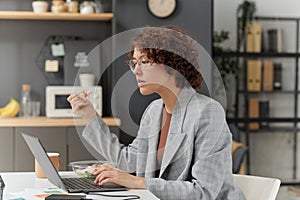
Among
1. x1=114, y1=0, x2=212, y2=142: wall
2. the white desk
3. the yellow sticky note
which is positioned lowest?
the white desk

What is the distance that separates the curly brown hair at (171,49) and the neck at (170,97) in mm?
35

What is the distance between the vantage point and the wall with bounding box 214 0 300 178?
538 cm

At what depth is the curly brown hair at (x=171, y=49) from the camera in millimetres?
2469

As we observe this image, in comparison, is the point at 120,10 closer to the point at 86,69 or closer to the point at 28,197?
the point at 86,69

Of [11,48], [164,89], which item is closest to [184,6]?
[11,48]

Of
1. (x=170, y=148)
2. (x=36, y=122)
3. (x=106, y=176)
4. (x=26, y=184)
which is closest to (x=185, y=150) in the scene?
(x=170, y=148)

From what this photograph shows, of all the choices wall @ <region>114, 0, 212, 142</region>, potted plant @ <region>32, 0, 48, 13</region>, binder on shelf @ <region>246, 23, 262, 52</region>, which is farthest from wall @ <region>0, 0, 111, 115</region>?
binder on shelf @ <region>246, 23, 262, 52</region>

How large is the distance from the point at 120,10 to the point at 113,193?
292cm

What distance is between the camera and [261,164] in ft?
18.0

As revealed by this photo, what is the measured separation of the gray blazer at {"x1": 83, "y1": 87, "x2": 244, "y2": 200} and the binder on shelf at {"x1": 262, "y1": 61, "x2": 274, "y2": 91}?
2.85 metres

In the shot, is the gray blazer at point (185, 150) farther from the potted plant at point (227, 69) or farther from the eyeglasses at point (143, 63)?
the potted plant at point (227, 69)

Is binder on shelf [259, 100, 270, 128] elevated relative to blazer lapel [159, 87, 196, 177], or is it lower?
lower

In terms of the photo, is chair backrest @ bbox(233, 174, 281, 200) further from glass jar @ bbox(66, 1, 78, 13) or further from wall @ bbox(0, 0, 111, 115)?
wall @ bbox(0, 0, 111, 115)

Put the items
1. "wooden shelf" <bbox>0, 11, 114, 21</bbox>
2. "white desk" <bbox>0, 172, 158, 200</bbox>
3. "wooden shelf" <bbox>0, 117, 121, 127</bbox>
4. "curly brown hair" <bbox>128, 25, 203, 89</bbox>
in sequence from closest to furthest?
"white desk" <bbox>0, 172, 158, 200</bbox>
"curly brown hair" <bbox>128, 25, 203, 89</bbox>
"wooden shelf" <bbox>0, 117, 121, 127</bbox>
"wooden shelf" <bbox>0, 11, 114, 21</bbox>
